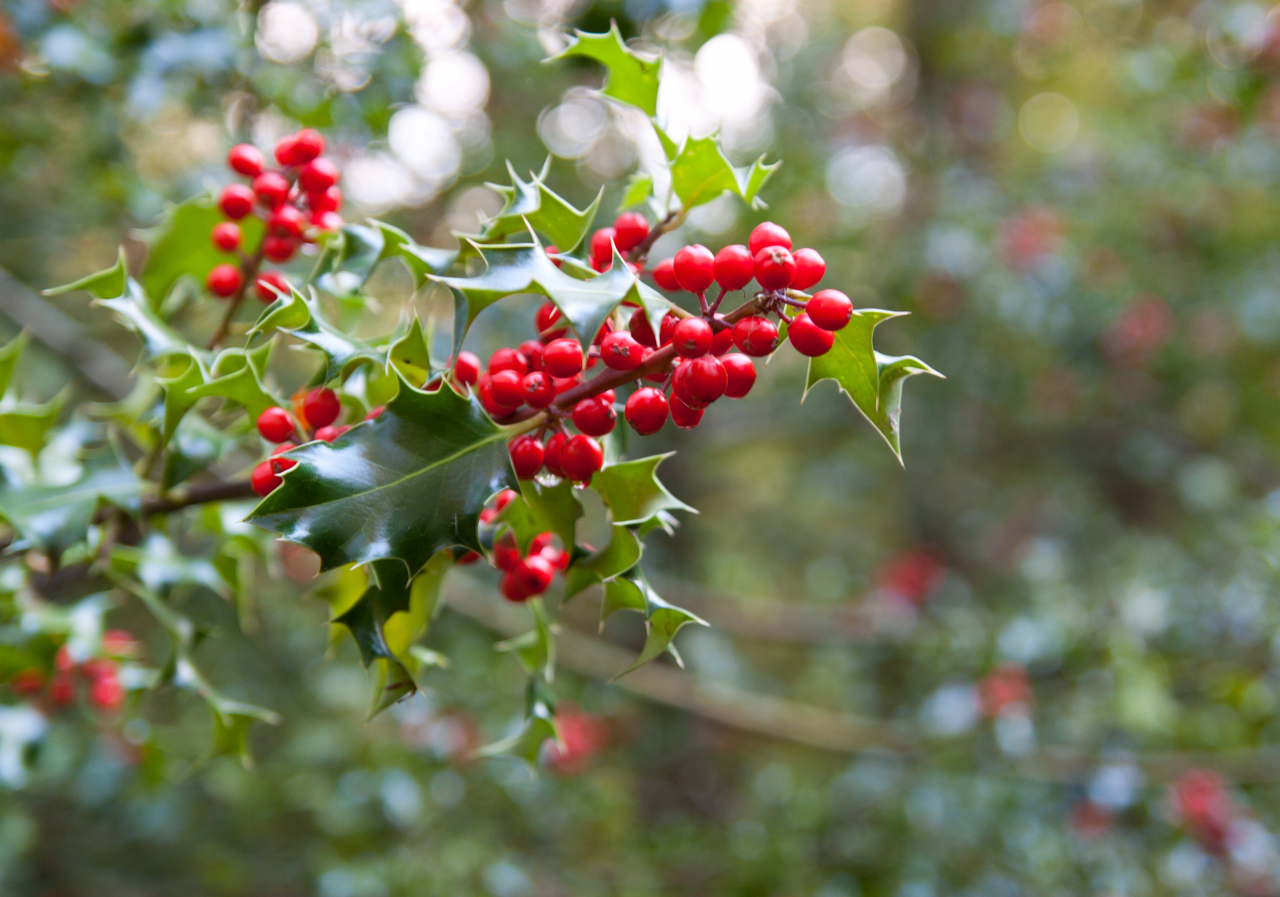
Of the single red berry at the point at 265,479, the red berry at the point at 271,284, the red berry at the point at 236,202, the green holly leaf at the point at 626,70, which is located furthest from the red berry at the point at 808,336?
the red berry at the point at 236,202

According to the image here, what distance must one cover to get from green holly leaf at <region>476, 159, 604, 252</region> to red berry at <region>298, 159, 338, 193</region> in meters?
0.36

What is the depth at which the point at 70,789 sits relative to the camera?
3543mm

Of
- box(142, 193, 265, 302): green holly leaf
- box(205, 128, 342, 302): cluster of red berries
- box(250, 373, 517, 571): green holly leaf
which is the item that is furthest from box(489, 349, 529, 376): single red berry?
box(142, 193, 265, 302): green holly leaf

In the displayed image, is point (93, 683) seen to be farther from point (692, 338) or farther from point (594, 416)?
point (692, 338)

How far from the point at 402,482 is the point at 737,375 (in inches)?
13.2

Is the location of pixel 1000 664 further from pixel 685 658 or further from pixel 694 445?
pixel 694 445

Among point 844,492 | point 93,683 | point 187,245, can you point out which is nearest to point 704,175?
point 187,245

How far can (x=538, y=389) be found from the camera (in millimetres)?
796

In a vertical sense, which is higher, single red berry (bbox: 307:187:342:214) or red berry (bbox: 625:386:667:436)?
red berry (bbox: 625:386:667:436)

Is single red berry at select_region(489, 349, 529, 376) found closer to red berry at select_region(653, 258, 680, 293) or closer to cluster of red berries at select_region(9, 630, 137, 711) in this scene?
red berry at select_region(653, 258, 680, 293)

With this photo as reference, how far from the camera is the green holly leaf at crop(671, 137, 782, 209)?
0.93 meters

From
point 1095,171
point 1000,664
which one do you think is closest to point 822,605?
point 1000,664

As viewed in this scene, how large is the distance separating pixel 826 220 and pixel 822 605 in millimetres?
2283

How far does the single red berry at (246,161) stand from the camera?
1.19 metres
